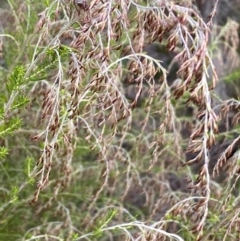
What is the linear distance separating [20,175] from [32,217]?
22 centimetres

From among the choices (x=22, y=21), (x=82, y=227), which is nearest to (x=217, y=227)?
(x=82, y=227)

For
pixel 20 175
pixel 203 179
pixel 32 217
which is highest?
pixel 203 179

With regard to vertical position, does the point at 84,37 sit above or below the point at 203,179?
above

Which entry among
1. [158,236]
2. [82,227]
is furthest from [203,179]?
[82,227]

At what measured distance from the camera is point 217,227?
1.80 m

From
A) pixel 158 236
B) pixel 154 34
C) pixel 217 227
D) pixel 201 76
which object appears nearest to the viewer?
pixel 201 76

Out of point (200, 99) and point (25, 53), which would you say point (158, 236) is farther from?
point (25, 53)

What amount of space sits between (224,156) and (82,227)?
1.28 metres

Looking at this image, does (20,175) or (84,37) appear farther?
(20,175)

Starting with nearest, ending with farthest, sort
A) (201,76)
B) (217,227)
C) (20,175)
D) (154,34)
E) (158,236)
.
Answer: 1. (201,76)
2. (154,34)
3. (158,236)
4. (217,227)
5. (20,175)

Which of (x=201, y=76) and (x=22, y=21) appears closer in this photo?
(x=201, y=76)

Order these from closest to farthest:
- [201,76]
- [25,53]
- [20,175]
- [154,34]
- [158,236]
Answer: [201,76], [154,34], [158,236], [25,53], [20,175]

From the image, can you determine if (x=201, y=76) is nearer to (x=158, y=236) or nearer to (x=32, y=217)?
(x=158, y=236)

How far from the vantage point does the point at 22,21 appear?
2338 millimetres
